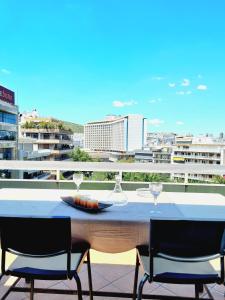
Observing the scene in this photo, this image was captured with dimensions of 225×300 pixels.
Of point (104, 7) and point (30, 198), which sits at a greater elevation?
point (104, 7)

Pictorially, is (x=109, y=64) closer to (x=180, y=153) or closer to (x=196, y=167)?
(x=196, y=167)

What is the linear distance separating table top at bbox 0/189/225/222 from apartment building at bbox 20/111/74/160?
4303 centimetres

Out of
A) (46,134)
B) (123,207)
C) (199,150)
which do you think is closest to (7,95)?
(46,134)

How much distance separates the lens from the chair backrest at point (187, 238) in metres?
1.31

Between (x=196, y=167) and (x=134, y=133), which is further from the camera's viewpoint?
(x=134, y=133)

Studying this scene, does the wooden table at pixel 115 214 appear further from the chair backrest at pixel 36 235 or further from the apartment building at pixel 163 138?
the apartment building at pixel 163 138

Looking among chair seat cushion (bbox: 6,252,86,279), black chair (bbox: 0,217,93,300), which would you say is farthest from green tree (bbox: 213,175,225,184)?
black chair (bbox: 0,217,93,300)

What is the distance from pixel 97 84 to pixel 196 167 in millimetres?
39208

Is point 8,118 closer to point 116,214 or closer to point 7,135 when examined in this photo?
point 7,135

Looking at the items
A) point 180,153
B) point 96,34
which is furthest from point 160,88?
point 96,34

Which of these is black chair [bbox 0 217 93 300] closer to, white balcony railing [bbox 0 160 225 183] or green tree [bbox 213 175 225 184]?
white balcony railing [bbox 0 160 225 183]

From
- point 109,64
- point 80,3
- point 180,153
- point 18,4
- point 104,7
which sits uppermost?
point 109,64

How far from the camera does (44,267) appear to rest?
1513 millimetres

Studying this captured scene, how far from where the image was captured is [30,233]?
1381mm
